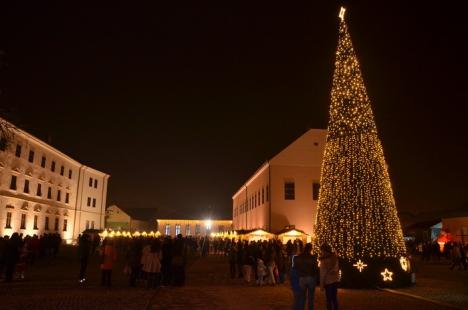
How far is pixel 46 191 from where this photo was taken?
47.2 meters

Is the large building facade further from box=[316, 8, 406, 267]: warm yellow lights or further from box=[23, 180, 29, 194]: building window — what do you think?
box=[23, 180, 29, 194]: building window

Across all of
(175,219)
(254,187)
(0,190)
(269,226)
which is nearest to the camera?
(0,190)

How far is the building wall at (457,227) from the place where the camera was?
40969 mm

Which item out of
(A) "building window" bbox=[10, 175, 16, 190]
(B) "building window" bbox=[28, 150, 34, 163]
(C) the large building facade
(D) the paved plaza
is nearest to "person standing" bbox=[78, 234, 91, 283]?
(D) the paved plaza

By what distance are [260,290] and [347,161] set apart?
5.98 meters

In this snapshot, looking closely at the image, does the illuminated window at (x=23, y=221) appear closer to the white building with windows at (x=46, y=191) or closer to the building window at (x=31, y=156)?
the white building with windows at (x=46, y=191)

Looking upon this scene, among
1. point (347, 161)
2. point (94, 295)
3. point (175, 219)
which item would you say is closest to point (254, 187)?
point (347, 161)

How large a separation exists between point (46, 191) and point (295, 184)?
26579 millimetres

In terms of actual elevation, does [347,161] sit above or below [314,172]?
below

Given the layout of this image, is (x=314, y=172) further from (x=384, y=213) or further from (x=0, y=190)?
(x=0, y=190)

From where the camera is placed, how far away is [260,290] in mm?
15836

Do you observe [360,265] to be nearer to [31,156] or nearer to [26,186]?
[26,186]

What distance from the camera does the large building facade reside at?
39.9 m

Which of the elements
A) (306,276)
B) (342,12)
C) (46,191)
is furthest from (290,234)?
(46,191)
